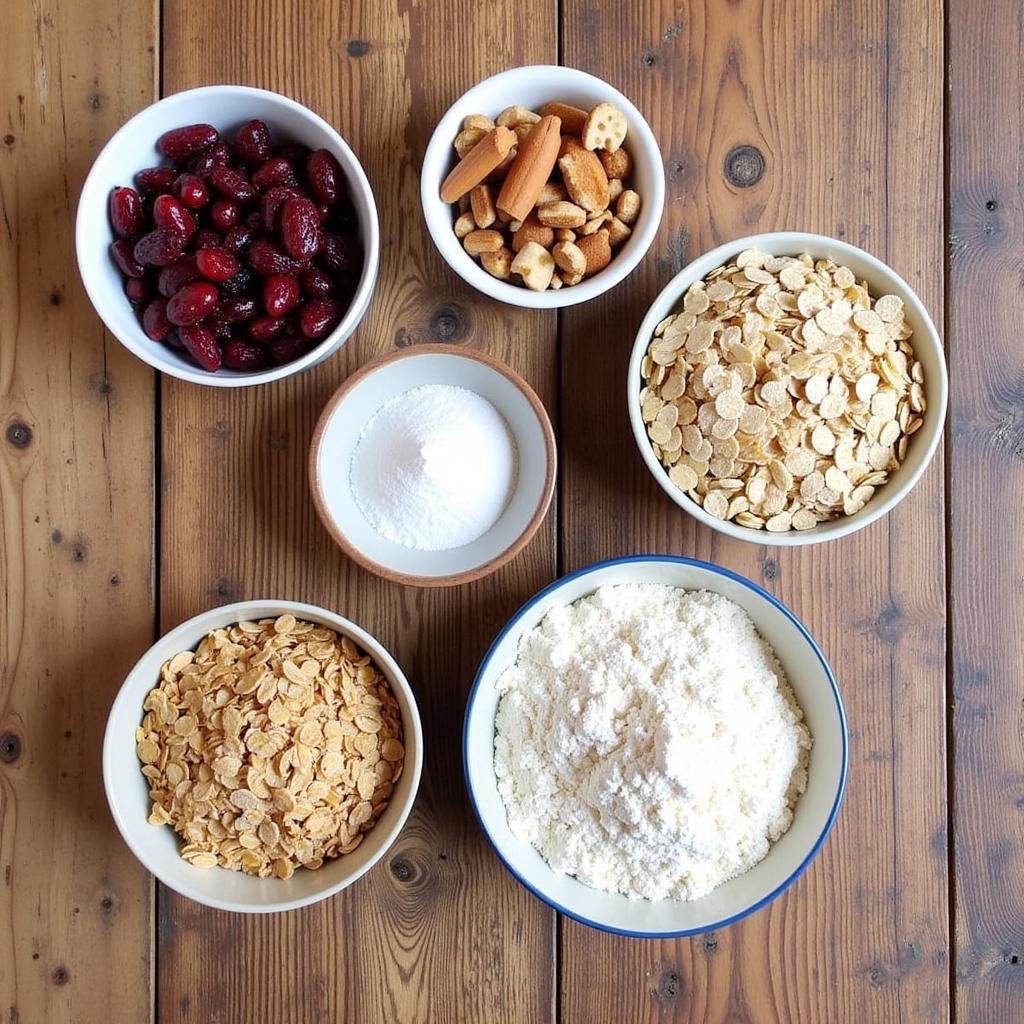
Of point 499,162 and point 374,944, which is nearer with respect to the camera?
point 499,162

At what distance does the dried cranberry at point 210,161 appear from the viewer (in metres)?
0.85

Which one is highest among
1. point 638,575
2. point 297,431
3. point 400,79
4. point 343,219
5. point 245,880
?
point 400,79

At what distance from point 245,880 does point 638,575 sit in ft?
1.46

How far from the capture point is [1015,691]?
0.94m

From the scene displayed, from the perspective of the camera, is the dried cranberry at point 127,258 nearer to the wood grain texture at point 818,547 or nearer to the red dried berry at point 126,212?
the red dried berry at point 126,212

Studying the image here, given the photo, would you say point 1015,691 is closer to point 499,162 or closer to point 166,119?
point 499,162

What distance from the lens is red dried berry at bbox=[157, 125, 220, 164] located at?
0.85 meters

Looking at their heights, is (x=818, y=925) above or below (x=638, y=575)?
below

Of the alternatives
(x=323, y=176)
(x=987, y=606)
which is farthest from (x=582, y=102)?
(x=987, y=606)

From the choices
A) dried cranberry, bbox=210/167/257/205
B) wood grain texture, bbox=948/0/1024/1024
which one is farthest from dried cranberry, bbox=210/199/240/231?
wood grain texture, bbox=948/0/1024/1024

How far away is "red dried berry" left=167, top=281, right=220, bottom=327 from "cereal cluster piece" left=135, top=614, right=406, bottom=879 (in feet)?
0.89

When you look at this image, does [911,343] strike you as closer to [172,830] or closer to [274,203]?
[274,203]

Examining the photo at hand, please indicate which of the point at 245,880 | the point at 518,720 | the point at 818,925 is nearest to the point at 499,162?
the point at 518,720

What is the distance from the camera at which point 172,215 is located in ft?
2.69
